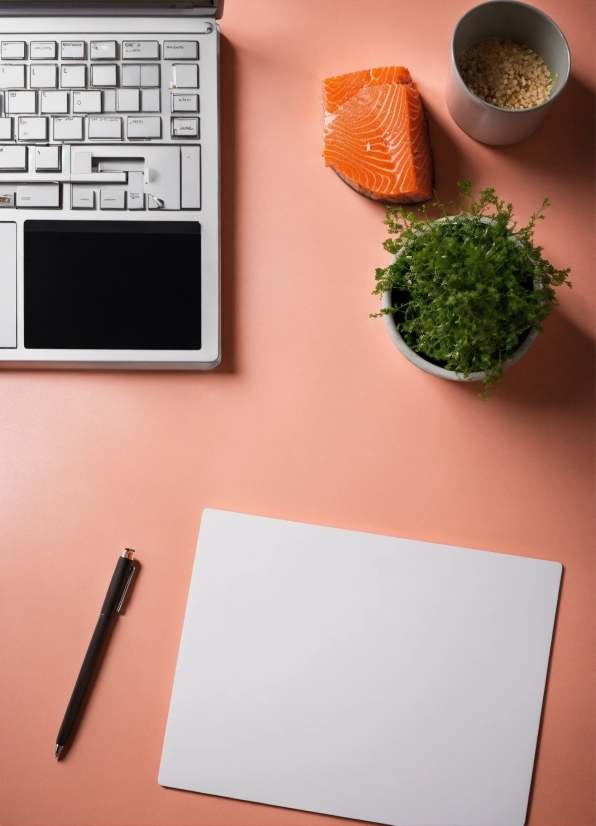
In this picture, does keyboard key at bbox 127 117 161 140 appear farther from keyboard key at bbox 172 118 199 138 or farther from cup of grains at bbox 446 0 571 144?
cup of grains at bbox 446 0 571 144

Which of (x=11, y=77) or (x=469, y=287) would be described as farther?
(x=11, y=77)

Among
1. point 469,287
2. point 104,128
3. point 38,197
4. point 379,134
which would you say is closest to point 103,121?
point 104,128

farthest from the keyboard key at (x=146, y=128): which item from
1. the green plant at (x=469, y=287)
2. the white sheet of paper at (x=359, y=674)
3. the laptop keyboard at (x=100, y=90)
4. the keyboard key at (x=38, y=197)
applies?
the white sheet of paper at (x=359, y=674)

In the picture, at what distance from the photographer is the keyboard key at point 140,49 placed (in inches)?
30.4

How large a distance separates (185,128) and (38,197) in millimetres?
179

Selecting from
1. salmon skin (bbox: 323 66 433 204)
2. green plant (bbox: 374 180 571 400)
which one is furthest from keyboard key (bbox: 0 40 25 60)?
green plant (bbox: 374 180 571 400)

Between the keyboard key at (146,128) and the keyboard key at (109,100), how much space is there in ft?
0.11

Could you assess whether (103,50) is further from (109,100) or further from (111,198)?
(111,198)

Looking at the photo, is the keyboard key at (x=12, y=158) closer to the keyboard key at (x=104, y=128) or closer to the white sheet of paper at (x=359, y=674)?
the keyboard key at (x=104, y=128)

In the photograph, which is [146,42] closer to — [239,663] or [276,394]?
[276,394]

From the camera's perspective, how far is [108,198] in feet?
2.52

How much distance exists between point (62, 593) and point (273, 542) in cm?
25

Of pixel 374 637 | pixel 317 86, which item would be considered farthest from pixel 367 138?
pixel 374 637

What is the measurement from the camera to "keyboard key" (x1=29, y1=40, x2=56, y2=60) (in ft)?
2.53
